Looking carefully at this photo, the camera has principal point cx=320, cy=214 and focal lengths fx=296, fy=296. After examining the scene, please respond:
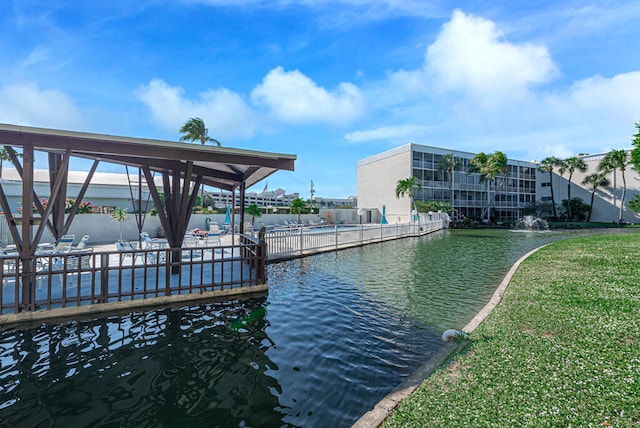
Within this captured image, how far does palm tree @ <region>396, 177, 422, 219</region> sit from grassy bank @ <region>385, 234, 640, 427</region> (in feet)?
108

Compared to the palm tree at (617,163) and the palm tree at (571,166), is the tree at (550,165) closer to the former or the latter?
the palm tree at (571,166)

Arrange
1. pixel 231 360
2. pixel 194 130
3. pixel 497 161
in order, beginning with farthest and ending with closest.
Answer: pixel 497 161, pixel 194 130, pixel 231 360

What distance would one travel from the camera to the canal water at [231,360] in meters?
3.21

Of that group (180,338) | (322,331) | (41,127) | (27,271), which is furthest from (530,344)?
(41,127)

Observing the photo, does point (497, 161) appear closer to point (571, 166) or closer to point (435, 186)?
point (435, 186)

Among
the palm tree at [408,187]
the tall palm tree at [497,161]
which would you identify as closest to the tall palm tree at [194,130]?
the palm tree at [408,187]

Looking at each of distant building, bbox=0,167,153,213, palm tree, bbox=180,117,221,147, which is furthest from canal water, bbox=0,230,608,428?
palm tree, bbox=180,117,221,147

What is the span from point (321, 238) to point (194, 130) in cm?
2115

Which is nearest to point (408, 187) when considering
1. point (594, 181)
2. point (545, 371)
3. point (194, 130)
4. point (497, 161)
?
point (497, 161)

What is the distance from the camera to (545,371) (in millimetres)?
3471

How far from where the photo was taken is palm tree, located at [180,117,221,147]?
29453mm

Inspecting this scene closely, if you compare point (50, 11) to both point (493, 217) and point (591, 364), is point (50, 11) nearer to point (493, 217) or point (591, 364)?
point (591, 364)

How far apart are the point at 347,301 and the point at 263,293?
2192 mm

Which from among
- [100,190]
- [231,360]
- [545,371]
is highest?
[100,190]
